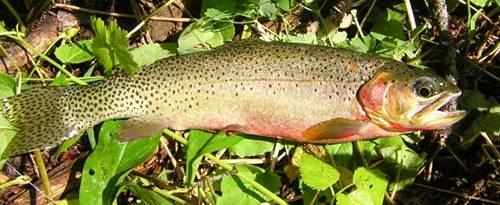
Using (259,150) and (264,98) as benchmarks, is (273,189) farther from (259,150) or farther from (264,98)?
(264,98)

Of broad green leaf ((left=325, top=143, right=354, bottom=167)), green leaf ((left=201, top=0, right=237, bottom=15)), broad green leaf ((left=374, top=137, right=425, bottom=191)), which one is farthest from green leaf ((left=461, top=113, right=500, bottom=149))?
green leaf ((left=201, top=0, right=237, bottom=15))

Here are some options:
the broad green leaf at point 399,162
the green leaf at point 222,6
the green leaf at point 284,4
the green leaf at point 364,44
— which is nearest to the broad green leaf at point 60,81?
the green leaf at point 222,6

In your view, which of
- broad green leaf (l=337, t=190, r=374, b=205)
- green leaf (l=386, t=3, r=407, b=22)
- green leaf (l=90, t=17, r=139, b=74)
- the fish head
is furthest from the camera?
green leaf (l=386, t=3, r=407, b=22)

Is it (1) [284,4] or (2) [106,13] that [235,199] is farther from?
(2) [106,13]

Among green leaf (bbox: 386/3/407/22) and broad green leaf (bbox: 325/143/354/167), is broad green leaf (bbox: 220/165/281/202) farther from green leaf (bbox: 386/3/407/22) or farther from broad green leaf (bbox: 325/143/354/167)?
green leaf (bbox: 386/3/407/22)

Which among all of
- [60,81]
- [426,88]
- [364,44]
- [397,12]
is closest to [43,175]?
[60,81]

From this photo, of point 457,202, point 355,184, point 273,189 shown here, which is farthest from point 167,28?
point 457,202
